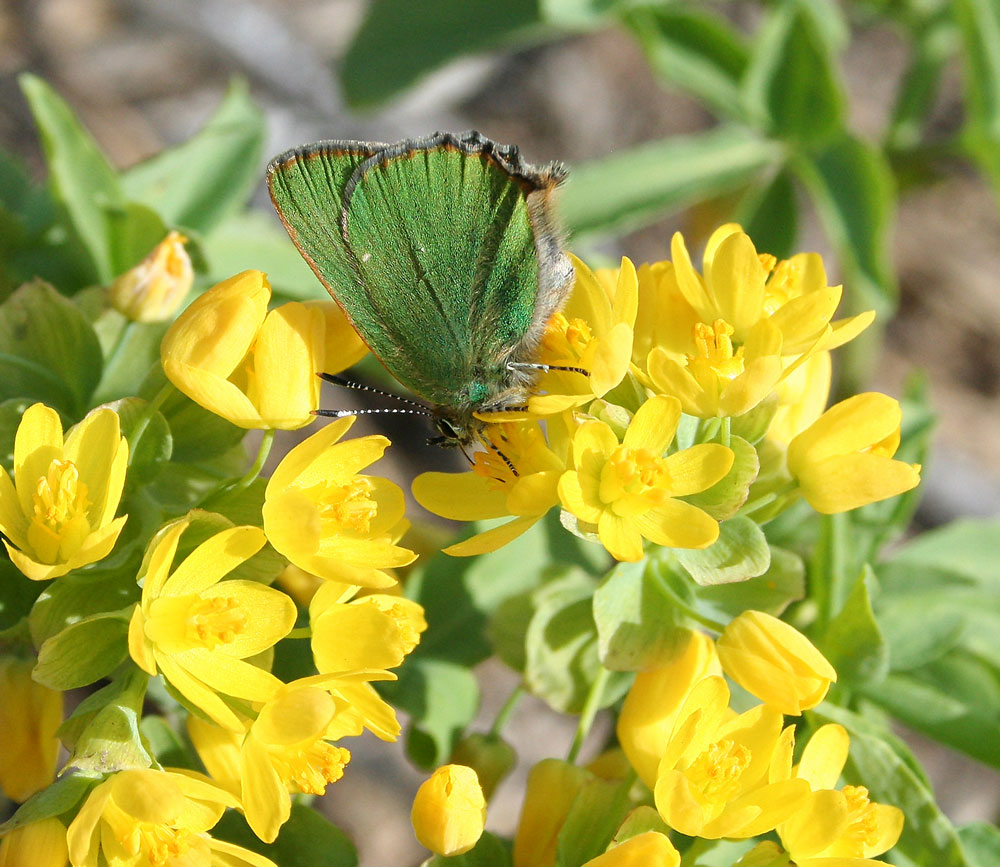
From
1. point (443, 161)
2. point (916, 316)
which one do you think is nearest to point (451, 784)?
point (443, 161)

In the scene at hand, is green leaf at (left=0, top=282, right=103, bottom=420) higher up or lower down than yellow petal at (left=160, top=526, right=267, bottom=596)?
higher up

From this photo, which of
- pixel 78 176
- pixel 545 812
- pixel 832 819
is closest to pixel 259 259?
pixel 78 176

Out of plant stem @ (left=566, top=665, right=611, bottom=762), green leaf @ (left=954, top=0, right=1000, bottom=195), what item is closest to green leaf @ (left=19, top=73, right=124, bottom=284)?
plant stem @ (left=566, top=665, right=611, bottom=762)

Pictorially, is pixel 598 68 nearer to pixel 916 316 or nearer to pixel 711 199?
pixel 711 199

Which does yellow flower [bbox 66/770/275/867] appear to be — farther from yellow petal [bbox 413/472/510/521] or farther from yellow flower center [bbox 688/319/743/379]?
yellow flower center [bbox 688/319/743/379]

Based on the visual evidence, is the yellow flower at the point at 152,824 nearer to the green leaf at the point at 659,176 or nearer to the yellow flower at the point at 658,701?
the yellow flower at the point at 658,701

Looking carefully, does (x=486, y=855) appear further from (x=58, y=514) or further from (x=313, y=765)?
(x=58, y=514)
